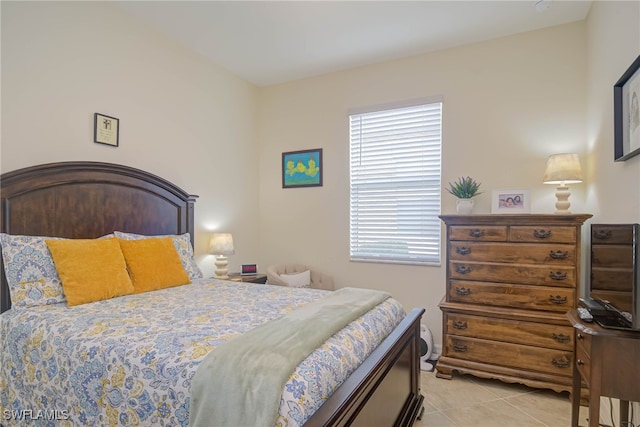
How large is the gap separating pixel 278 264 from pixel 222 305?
2182 millimetres

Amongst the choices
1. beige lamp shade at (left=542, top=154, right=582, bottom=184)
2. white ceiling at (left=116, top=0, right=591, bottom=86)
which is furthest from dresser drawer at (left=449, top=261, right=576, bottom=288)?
white ceiling at (left=116, top=0, right=591, bottom=86)

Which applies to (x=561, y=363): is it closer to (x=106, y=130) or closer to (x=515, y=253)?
(x=515, y=253)

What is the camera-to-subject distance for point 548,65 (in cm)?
300

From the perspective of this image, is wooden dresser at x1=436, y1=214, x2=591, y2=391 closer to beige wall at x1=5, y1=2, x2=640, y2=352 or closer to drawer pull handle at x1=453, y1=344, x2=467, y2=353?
drawer pull handle at x1=453, y1=344, x2=467, y2=353

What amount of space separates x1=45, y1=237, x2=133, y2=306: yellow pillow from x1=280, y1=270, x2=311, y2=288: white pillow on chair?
167 centimetres

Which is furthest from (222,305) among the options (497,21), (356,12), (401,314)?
(497,21)

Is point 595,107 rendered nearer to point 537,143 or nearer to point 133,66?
point 537,143

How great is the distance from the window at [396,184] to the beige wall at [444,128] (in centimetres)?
10

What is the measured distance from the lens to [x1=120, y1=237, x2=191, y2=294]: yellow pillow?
7.84 ft

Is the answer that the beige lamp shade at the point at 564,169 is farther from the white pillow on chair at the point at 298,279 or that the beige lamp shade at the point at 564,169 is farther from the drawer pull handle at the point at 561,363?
the white pillow on chair at the point at 298,279

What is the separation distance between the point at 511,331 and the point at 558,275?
0.54 m

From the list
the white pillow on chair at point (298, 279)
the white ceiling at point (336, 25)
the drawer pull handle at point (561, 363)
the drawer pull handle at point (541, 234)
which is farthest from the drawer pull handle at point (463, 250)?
the white ceiling at point (336, 25)

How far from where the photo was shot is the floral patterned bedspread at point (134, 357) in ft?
4.08

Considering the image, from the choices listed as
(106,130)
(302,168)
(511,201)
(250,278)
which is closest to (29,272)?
(106,130)
